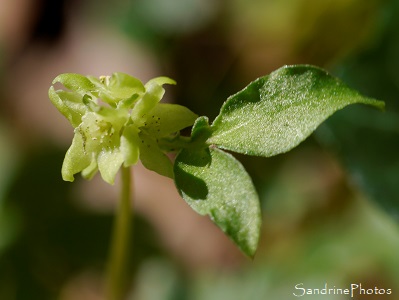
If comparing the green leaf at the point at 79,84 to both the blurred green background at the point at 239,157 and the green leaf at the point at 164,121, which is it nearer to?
the green leaf at the point at 164,121

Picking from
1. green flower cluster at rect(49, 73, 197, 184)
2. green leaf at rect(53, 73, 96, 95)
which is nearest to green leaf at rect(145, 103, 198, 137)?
green flower cluster at rect(49, 73, 197, 184)

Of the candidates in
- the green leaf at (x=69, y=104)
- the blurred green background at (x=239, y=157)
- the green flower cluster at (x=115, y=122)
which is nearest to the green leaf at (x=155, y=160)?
the green flower cluster at (x=115, y=122)

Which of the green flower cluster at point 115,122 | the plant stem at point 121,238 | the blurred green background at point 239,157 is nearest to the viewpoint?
the green flower cluster at point 115,122

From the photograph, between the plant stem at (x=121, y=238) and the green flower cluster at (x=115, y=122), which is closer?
the green flower cluster at (x=115, y=122)

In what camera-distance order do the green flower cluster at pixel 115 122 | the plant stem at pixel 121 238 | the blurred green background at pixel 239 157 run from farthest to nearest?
the blurred green background at pixel 239 157, the plant stem at pixel 121 238, the green flower cluster at pixel 115 122

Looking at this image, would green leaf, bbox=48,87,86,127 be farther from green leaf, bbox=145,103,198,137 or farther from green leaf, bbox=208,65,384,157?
green leaf, bbox=208,65,384,157

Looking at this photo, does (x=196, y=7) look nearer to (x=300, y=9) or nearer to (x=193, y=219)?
(x=300, y=9)

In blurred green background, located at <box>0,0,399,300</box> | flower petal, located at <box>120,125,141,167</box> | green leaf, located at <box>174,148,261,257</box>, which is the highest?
blurred green background, located at <box>0,0,399,300</box>
